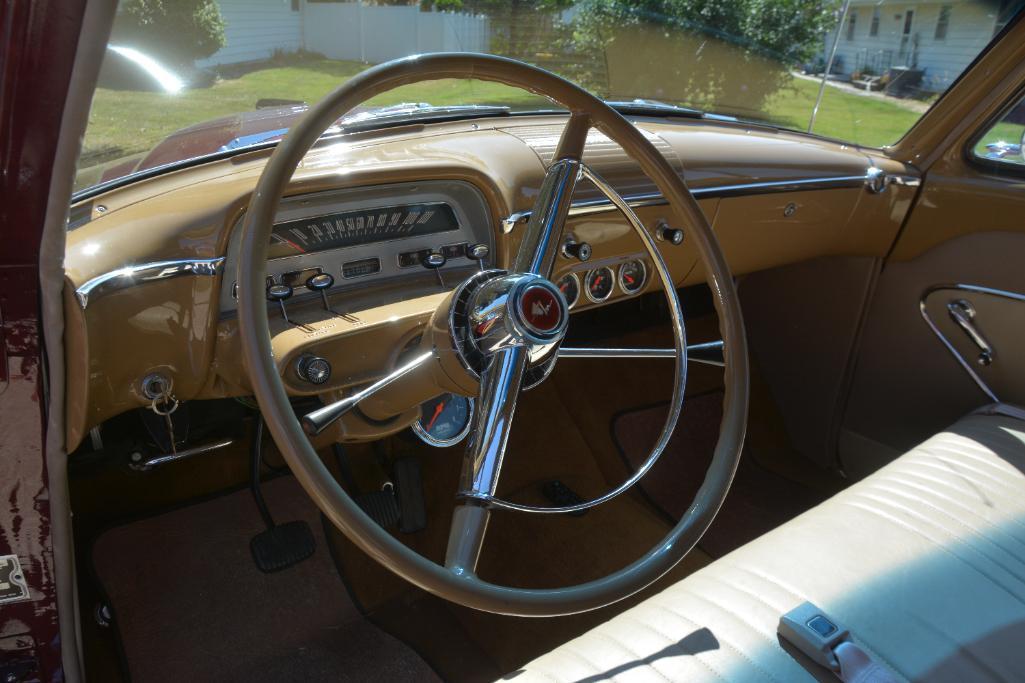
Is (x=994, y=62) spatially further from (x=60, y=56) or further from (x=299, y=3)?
(x=60, y=56)

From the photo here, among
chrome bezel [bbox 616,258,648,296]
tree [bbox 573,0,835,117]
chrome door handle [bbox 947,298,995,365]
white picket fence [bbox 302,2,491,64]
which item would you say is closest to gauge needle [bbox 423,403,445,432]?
chrome bezel [bbox 616,258,648,296]

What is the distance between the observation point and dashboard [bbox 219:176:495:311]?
158cm

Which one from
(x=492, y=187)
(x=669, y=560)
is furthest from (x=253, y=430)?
(x=669, y=560)

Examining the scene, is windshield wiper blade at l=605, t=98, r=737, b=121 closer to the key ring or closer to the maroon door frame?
the key ring

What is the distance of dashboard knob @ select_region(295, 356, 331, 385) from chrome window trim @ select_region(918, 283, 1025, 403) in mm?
1819

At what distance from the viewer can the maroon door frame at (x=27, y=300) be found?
0.93 meters

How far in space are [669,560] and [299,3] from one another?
1.14 meters

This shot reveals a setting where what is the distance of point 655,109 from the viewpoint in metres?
2.39

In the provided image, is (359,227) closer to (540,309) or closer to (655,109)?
(540,309)

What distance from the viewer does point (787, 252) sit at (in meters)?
2.50

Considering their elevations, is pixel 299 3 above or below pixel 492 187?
above

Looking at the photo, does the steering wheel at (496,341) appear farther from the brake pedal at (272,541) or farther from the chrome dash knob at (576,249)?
the brake pedal at (272,541)

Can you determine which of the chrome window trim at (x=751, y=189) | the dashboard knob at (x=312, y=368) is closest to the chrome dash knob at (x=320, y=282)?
the dashboard knob at (x=312, y=368)

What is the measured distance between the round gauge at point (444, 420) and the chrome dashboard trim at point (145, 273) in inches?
19.8
